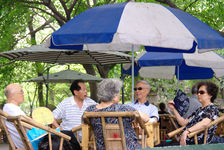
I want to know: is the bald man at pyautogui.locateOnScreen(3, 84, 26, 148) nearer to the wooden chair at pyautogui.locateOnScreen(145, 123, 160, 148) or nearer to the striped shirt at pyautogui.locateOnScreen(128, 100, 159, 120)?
the wooden chair at pyautogui.locateOnScreen(145, 123, 160, 148)

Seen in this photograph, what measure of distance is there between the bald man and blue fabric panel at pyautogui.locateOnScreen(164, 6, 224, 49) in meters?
2.16

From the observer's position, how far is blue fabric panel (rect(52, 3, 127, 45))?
14.8 ft

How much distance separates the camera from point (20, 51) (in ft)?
26.0

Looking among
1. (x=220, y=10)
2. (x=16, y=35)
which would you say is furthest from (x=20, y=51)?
Answer: (x=16, y=35)

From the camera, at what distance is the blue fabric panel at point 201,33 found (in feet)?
15.3

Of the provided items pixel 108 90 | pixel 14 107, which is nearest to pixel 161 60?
pixel 14 107

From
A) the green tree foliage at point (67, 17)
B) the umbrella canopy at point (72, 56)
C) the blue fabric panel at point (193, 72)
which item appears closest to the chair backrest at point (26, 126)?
the umbrella canopy at point (72, 56)

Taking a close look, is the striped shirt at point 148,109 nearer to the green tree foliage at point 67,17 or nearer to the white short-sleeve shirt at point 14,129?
the white short-sleeve shirt at point 14,129

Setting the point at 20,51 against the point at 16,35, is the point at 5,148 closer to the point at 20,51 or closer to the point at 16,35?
the point at 20,51

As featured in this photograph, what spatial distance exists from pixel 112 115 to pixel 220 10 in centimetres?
814

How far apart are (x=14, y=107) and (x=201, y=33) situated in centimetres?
239

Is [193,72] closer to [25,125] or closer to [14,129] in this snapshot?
[14,129]

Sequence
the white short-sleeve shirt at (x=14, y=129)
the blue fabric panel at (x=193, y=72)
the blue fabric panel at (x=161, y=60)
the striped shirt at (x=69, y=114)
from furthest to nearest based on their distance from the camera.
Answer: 1. the blue fabric panel at (x=193, y=72)
2. the blue fabric panel at (x=161, y=60)
3. the striped shirt at (x=69, y=114)
4. the white short-sleeve shirt at (x=14, y=129)

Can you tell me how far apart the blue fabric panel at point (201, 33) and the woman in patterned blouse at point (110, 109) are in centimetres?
113
